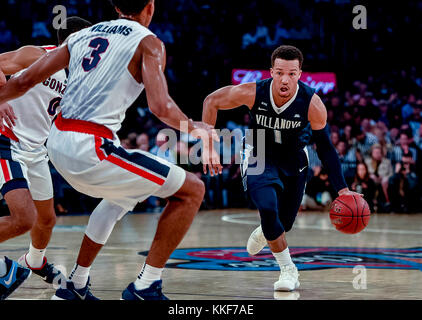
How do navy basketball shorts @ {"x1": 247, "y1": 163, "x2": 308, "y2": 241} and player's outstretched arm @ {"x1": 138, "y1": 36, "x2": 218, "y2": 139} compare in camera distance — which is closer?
player's outstretched arm @ {"x1": 138, "y1": 36, "x2": 218, "y2": 139}

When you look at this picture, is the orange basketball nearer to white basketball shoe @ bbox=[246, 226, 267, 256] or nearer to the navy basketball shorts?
the navy basketball shorts

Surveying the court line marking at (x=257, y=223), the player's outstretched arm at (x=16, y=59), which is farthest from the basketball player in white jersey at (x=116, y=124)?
the court line marking at (x=257, y=223)

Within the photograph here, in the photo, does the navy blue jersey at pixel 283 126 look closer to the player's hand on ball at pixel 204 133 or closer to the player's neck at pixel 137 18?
the player's neck at pixel 137 18

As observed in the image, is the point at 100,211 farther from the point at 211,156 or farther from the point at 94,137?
the point at 211,156

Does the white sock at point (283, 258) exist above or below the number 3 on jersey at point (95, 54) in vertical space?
below

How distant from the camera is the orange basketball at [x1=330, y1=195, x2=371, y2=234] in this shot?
5246 millimetres

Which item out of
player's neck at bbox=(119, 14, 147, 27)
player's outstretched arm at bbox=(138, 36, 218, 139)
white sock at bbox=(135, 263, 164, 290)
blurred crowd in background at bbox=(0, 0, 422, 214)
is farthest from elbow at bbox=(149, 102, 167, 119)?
blurred crowd in background at bbox=(0, 0, 422, 214)

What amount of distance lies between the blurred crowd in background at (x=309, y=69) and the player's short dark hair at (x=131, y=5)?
844 cm

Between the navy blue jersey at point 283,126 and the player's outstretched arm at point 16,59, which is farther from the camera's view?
the navy blue jersey at point 283,126

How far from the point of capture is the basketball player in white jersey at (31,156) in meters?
4.34

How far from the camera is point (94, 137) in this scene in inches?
144

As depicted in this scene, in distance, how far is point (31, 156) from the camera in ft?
16.1

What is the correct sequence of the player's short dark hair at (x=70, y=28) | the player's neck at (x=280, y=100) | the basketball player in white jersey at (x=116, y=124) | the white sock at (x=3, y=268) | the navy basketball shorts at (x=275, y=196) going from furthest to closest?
the player's neck at (x=280, y=100), the navy basketball shorts at (x=275, y=196), the player's short dark hair at (x=70, y=28), the white sock at (x=3, y=268), the basketball player in white jersey at (x=116, y=124)
